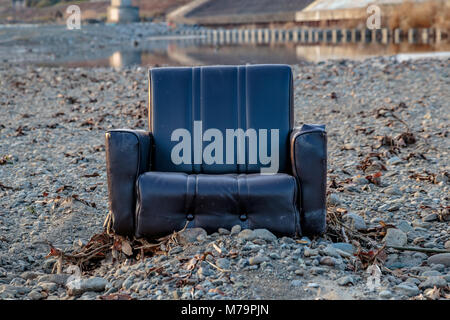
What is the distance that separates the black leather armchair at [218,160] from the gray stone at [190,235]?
0.07 m

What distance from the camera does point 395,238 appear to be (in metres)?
3.71

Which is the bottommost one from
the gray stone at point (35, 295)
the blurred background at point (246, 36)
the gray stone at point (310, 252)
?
the gray stone at point (35, 295)

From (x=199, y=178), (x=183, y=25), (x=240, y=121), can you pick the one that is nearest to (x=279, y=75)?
(x=240, y=121)

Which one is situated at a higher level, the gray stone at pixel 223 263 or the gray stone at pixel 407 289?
the gray stone at pixel 223 263

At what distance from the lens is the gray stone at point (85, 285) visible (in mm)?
2990

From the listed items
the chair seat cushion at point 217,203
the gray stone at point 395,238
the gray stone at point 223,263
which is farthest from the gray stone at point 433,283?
the gray stone at point 223,263

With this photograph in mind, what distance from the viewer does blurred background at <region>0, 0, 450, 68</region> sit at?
70.9 ft

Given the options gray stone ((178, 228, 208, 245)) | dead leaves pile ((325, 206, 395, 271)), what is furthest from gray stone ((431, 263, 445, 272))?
gray stone ((178, 228, 208, 245))

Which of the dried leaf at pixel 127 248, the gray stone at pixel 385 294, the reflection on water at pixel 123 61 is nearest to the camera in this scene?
the gray stone at pixel 385 294

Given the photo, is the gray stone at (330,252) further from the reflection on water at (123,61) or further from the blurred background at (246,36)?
the blurred background at (246,36)

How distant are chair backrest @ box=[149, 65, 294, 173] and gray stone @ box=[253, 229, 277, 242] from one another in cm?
63

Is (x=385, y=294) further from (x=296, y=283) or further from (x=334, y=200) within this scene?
(x=334, y=200)

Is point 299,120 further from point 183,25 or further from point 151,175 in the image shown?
point 183,25

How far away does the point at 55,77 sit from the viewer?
1266 cm
